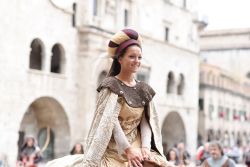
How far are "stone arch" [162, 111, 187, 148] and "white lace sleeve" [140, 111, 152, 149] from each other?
27941 mm

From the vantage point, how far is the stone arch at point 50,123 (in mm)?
23188

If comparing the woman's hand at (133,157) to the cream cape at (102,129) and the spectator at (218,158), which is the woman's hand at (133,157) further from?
the spectator at (218,158)

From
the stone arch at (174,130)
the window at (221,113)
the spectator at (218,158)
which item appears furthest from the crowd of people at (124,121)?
the window at (221,113)

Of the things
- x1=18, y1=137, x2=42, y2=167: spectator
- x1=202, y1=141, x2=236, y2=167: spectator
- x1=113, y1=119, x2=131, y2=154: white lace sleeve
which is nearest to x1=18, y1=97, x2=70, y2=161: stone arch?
x1=18, y1=137, x2=42, y2=167: spectator

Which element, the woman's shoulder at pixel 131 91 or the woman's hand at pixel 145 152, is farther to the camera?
the woman's shoulder at pixel 131 91

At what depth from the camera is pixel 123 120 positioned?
438 cm

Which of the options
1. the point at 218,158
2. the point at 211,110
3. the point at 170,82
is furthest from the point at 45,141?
the point at 211,110

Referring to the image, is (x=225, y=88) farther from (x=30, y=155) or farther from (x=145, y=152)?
(x=145, y=152)

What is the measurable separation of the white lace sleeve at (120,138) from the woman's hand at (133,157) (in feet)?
0.14

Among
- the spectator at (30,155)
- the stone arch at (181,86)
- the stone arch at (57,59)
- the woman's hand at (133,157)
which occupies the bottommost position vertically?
the spectator at (30,155)

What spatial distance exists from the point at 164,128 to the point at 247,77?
2337 cm

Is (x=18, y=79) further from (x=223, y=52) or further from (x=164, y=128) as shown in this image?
(x=223, y=52)

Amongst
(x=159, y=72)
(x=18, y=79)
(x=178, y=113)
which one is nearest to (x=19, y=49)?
(x=18, y=79)

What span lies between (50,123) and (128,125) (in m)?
19.8
